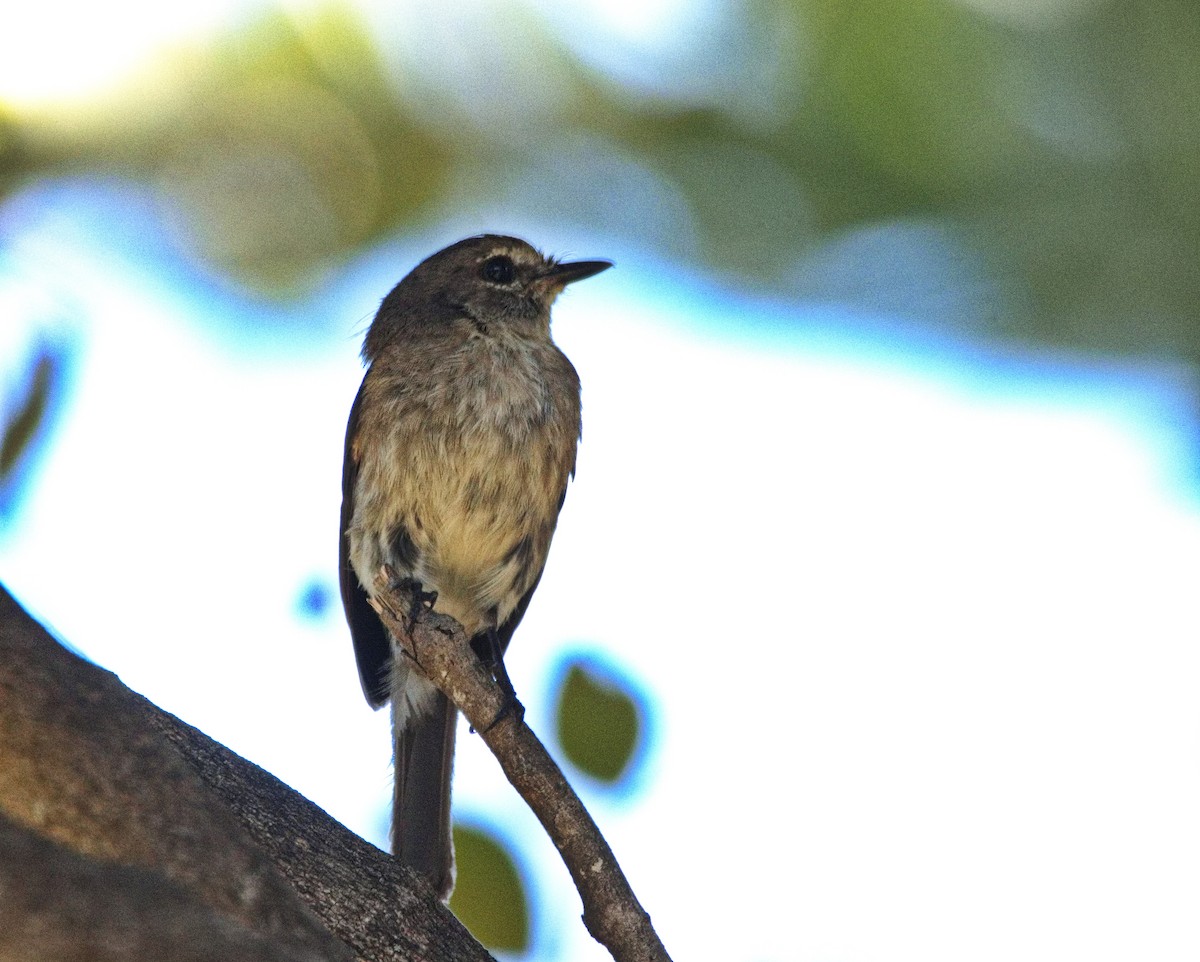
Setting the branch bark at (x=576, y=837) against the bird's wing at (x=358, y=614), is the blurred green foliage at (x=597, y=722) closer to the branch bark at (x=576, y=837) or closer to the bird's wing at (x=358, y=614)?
the branch bark at (x=576, y=837)

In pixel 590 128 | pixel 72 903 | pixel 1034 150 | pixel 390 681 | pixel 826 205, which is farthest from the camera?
pixel 390 681

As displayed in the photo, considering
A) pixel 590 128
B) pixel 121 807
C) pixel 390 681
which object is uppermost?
pixel 590 128

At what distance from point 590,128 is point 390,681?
2.52 metres

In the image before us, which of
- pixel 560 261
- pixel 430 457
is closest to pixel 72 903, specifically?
pixel 430 457

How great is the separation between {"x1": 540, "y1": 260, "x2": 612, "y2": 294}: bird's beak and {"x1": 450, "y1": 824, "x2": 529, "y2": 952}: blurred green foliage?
2930 millimetres

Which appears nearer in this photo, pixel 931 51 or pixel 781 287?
pixel 931 51

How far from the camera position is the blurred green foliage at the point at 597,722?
2.85m

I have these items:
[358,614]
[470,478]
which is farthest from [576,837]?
[358,614]

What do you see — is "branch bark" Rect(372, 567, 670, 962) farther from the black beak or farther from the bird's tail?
the black beak

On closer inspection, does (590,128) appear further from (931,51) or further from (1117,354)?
(1117,354)

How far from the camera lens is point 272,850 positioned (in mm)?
2770

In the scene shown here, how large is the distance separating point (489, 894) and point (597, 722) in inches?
20.6

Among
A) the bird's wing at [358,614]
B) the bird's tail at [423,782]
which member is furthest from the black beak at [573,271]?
the bird's tail at [423,782]

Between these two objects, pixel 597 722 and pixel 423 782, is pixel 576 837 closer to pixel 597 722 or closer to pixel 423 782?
pixel 597 722
